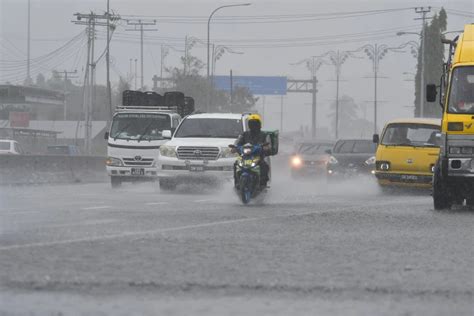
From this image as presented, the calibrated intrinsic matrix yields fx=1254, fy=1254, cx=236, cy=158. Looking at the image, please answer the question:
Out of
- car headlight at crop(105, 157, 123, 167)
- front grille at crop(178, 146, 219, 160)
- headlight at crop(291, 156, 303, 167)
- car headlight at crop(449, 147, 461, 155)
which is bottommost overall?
headlight at crop(291, 156, 303, 167)

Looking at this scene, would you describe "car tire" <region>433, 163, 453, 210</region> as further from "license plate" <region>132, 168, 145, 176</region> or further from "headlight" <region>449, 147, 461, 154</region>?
"license plate" <region>132, 168, 145, 176</region>

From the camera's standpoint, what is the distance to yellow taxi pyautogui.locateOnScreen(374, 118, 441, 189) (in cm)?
2889

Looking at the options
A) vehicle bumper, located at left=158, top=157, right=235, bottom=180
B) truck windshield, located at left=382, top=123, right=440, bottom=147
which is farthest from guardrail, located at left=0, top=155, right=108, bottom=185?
truck windshield, located at left=382, top=123, right=440, bottom=147

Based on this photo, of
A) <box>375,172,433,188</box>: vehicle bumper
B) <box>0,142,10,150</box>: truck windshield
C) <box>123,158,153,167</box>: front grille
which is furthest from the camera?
<box>0,142,10,150</box>: truck windshield

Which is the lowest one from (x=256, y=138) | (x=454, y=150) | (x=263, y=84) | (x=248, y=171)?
(x=248, y=171)

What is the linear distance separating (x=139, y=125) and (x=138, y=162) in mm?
1167

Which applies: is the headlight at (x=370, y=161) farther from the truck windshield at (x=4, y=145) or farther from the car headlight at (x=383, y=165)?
the truck windshield at (x=4, y=145)

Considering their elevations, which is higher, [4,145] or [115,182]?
[4,145]

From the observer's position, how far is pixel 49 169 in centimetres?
3888

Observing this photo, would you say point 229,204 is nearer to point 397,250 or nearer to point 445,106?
point 445,106

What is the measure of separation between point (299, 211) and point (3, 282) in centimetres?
1131

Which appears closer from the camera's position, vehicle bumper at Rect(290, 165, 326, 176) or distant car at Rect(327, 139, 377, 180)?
distant car at Rect(327, 139, 377, 180)

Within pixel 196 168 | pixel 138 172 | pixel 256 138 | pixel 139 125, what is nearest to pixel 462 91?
pixel 256 138

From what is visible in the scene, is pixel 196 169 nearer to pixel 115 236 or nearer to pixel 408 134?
pixel 408 134
